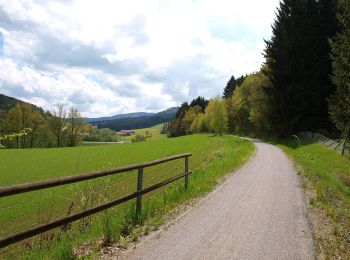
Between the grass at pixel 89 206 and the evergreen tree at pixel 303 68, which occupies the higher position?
the evergreen tree at pixel 303 68

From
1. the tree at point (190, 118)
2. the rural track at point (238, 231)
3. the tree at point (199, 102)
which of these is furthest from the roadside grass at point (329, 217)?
the tree at point (199, 102)

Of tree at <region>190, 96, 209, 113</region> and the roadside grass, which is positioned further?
tree at <region>190, 96, 209, 113</region>

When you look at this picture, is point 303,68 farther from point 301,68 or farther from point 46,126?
point 46,126

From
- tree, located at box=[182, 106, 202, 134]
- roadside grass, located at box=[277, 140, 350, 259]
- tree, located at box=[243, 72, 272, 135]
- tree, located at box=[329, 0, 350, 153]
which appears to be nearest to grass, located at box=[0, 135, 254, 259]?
roadside grass, located at box=[277, 140, 350, 259]

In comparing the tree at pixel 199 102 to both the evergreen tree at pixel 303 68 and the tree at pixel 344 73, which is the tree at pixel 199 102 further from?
the tree at pixel 344 73

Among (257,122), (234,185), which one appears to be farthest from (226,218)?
(257,122)

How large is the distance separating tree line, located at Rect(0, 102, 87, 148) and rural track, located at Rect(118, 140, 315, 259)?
8340 cm

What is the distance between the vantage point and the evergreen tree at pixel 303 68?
4631 centimetres

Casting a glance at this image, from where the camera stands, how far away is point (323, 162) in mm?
26234

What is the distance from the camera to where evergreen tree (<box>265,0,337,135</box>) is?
46312 millimetres

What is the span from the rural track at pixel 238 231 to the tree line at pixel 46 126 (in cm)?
8340

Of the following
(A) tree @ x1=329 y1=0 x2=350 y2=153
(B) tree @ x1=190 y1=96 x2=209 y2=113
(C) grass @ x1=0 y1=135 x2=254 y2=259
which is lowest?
(C) grass @ x1=0 y1=135 x2=254 y2=259

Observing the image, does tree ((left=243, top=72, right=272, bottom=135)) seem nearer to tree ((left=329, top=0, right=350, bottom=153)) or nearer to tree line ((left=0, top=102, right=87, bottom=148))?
tree ((left=329, top=0, right=350, bottom=153))

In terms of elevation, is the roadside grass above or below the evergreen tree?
below
